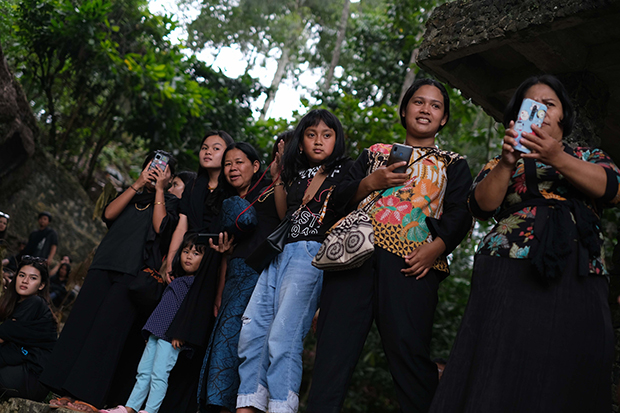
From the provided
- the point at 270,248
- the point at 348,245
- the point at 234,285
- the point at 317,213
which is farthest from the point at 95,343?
the point at 348,245

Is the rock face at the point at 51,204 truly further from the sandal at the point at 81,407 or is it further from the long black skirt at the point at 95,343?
the sandal at the point at 81,407

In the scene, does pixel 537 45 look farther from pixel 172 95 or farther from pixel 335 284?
pixel 172 95

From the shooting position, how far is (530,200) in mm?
2256

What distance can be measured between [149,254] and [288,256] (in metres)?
1.42

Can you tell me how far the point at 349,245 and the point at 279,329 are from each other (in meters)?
0.62

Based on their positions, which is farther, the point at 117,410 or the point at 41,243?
the point at 41,243

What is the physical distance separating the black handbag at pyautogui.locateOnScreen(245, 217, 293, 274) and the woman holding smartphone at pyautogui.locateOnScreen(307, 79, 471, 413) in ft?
1.17

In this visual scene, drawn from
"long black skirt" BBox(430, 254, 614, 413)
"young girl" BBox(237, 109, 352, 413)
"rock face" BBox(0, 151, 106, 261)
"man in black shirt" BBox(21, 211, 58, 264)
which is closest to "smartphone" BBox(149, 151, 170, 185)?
"young girl" BBox(237, 109, 352, 413)

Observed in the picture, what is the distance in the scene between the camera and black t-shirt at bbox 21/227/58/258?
27.1ft

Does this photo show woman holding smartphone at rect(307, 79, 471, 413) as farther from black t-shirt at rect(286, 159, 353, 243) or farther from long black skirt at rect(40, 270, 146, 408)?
long black skirt at rect(40, 270, 146, 408)

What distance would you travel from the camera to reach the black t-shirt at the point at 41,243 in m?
8.25

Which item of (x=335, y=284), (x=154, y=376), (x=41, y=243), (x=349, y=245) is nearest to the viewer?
(x=349, y=245)

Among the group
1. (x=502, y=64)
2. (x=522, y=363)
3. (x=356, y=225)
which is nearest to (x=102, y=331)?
(x=356, y=225)

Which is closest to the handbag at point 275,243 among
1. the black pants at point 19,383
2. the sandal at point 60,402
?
the sandal at point 60,402
